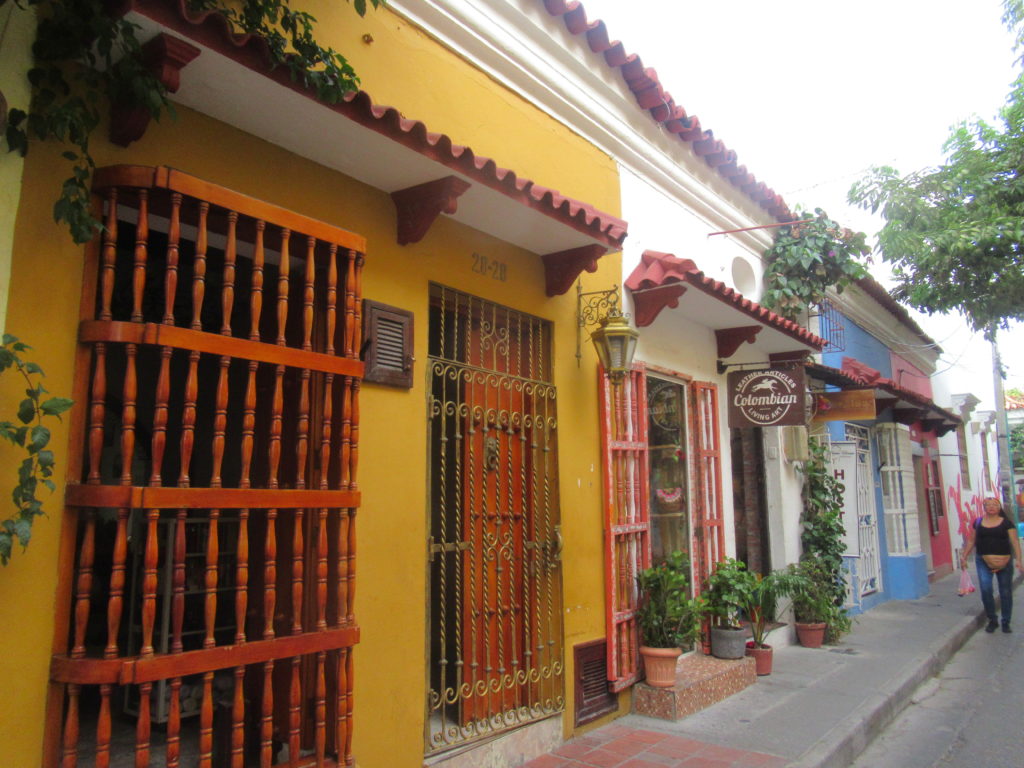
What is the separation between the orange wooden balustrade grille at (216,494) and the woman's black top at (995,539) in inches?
375

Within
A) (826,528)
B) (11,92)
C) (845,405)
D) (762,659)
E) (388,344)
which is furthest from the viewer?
(845,405)

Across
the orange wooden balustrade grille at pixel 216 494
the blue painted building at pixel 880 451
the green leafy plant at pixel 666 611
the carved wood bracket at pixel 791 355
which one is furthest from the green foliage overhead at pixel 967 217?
the orange wooden balustrade grille at pixel 216 494

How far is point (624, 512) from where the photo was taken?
18.6ft

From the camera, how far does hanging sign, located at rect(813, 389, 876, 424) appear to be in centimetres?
886

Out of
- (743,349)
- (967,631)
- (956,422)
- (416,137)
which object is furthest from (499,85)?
(956,422)

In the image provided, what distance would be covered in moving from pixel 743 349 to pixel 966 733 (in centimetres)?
405

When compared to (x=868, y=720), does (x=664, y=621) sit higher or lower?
higher

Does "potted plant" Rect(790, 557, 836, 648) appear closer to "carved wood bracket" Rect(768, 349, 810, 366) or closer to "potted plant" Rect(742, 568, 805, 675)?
"potted plant" Rect(742, 568, 805, 675)

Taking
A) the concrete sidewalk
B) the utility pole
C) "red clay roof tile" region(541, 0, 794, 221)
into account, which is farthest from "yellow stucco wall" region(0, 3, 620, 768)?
the utility pole

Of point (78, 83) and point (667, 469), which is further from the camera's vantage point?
point (667, 469)

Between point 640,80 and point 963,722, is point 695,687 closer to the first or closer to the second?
point 963,722

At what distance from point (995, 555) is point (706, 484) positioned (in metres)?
5.37

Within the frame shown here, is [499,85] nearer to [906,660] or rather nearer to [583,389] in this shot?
[583,389]

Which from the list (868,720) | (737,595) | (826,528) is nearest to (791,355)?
(826,528)
